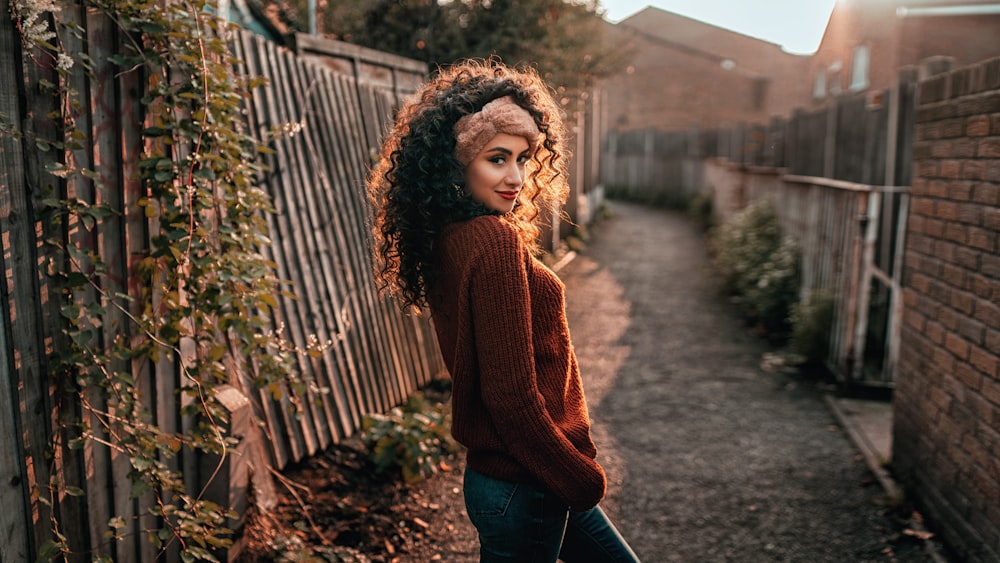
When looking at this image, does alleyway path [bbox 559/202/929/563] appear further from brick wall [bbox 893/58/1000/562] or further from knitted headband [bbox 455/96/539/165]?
knitted headband [bbox 455/96/539/165]

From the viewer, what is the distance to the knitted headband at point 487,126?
2016mm

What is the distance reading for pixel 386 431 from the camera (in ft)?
13.7

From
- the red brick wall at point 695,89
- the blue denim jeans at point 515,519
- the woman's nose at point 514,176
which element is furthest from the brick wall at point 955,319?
the red brick wall at point 695,89

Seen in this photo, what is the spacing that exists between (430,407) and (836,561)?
2.48 meters

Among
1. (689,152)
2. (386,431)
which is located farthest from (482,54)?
(689,152)

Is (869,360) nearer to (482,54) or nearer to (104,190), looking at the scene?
(482,54)

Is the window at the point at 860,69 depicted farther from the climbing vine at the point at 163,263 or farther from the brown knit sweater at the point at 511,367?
the brown knit sweater at the point at 511,367

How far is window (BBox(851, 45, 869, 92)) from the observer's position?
781 inches

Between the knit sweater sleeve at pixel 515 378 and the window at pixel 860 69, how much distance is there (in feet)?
66.8

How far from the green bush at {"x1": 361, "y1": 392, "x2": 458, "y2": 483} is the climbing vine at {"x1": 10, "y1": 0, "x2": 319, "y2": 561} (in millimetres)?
1215

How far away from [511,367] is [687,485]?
293cm

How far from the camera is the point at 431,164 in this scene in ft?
6.76

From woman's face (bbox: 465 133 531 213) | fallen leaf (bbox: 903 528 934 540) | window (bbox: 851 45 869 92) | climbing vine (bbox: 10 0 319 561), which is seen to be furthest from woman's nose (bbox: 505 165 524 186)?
window (bbox: 851 45 869 92)

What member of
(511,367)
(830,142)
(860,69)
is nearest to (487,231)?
(511,367)
